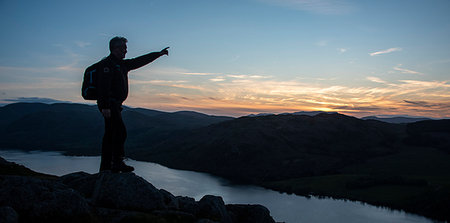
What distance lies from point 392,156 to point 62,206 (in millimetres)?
205169

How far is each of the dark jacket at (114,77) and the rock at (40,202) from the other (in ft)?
10.3

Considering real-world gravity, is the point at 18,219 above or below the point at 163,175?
above

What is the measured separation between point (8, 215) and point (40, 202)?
0.98m

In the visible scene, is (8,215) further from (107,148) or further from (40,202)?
(107,148)

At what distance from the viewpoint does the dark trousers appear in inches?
441

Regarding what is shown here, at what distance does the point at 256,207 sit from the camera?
60.4ft

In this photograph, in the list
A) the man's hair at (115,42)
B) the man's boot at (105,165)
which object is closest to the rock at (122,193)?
the man's boot at (105,165)

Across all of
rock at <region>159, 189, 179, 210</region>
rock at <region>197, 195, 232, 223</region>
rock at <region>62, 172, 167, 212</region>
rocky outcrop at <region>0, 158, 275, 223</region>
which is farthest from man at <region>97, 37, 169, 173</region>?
rock at <region>197, 195, 232, 223</region>

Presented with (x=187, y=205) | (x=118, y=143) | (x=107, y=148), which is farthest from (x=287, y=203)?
(x=107, y=148)

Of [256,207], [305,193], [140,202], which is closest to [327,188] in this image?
[305,193]

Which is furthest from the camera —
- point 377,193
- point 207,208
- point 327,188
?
point 327,188

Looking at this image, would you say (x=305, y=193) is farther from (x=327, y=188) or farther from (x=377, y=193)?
(x=377, y=193)

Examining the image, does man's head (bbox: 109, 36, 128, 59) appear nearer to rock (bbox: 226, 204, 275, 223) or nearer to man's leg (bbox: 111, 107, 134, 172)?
man's leg (bbox: 111, 107, 134, 172)

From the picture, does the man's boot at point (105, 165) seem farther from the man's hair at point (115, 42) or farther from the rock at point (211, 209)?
the rock at point (211, 209)
